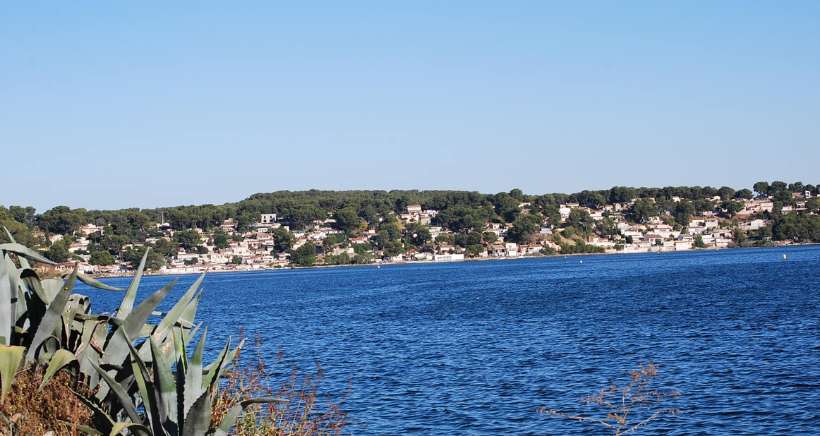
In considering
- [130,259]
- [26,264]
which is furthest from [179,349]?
[130,259]

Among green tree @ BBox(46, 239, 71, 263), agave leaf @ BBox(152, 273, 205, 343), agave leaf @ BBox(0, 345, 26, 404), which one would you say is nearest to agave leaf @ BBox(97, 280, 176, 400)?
agave leaf @ BBox(152, 273, 205, 343)

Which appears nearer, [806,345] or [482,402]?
[482,402]

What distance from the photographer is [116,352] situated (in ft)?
28.6

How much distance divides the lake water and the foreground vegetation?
213 inches

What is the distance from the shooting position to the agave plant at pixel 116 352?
7.90 meters

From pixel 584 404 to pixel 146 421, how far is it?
53.5 ft

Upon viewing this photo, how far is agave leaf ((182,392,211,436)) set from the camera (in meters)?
7.65

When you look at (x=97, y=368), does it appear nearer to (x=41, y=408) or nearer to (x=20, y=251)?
(x=41, y=408)

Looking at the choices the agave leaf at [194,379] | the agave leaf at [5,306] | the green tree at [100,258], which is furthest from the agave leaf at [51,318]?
the green tree at [100,258]

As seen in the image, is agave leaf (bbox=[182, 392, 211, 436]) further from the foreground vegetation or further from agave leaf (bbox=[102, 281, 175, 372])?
agave leaf (bbox=[102, 281, 175, 372])

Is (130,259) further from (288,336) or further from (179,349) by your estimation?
(179,349)

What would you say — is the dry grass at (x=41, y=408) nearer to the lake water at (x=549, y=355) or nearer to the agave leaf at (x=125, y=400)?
the agave leaf at (x=125, y=400)

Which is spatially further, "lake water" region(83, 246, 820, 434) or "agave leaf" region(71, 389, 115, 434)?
"lake water" region(83, 246, 820, 434)

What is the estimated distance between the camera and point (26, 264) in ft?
32.1
